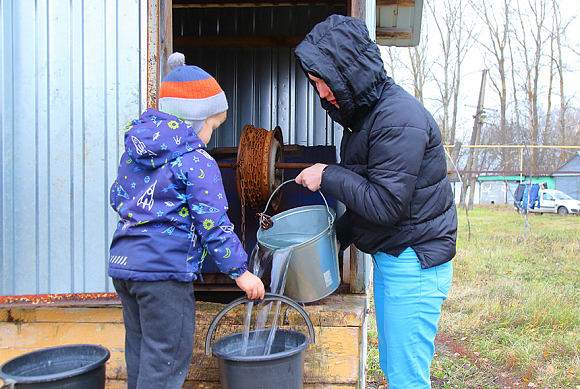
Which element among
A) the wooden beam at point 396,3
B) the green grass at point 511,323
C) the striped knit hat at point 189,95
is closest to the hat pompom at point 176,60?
the striped knit hat at point 189,95

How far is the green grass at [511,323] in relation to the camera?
3996 millimetres

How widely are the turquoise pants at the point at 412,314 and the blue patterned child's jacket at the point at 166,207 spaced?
817mm

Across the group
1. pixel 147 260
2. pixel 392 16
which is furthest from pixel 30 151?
pixel 392 16

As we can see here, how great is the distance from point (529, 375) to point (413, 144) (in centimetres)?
299

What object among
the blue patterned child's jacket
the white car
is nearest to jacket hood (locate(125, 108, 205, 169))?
the blue patterned child's jacket

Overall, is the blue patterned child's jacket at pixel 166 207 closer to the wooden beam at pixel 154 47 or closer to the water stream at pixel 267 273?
the water stream at pixel 267 273

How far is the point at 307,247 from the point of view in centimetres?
263

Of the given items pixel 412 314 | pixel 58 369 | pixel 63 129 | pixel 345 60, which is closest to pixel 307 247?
pixel 412 314

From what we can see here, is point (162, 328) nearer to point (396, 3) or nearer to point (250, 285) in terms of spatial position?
point (250, 285)

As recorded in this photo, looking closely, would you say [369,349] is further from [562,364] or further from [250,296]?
[250,296]

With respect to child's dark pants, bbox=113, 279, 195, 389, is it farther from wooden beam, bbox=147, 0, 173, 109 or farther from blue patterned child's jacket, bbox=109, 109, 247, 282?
wooden beam, bbox=147, 0, 173, 109

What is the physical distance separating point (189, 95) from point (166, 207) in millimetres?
534

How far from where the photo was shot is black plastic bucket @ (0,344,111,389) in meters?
1.98

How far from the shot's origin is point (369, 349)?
4.83 meters
